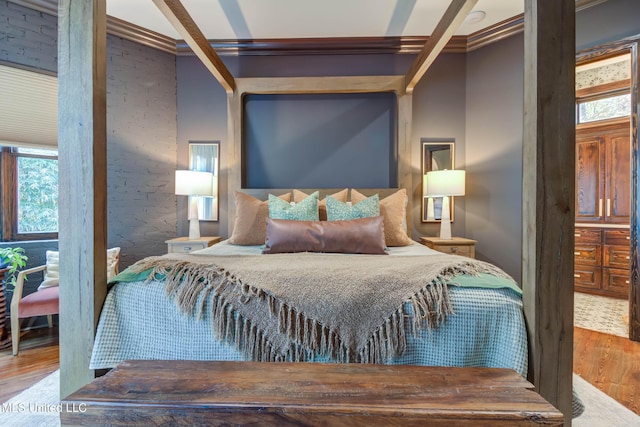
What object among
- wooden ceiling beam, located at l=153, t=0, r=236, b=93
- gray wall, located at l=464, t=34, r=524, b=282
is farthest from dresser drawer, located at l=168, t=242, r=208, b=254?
gray wall, located at l=464, t=34, r=524, b=282

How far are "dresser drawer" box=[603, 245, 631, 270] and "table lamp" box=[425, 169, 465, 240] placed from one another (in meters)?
2.51

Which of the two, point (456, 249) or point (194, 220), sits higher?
point (194, 220)

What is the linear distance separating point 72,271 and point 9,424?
98 cm

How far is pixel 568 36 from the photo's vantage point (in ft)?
3.84

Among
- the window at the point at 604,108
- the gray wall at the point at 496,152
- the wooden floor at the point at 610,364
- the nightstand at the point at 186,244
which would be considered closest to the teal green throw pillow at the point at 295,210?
the nightstand at the point at 186,244

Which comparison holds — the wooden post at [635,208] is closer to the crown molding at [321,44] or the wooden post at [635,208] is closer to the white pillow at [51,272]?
the crown molding at [321,44]

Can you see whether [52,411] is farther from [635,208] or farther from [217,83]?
[635,208]

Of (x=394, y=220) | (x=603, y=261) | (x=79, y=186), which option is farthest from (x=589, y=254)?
(x=79, y=186)

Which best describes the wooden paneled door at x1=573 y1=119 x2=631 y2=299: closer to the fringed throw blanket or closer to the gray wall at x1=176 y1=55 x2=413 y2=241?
the gray wall at x1=176 y1=55 x2=413 y2=241

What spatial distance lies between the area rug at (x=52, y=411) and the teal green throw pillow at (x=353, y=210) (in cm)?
166

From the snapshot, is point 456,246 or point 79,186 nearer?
point 79,186

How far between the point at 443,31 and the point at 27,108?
11.4 feet

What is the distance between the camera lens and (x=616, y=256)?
12.5ft

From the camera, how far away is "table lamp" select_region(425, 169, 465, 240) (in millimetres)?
3002
